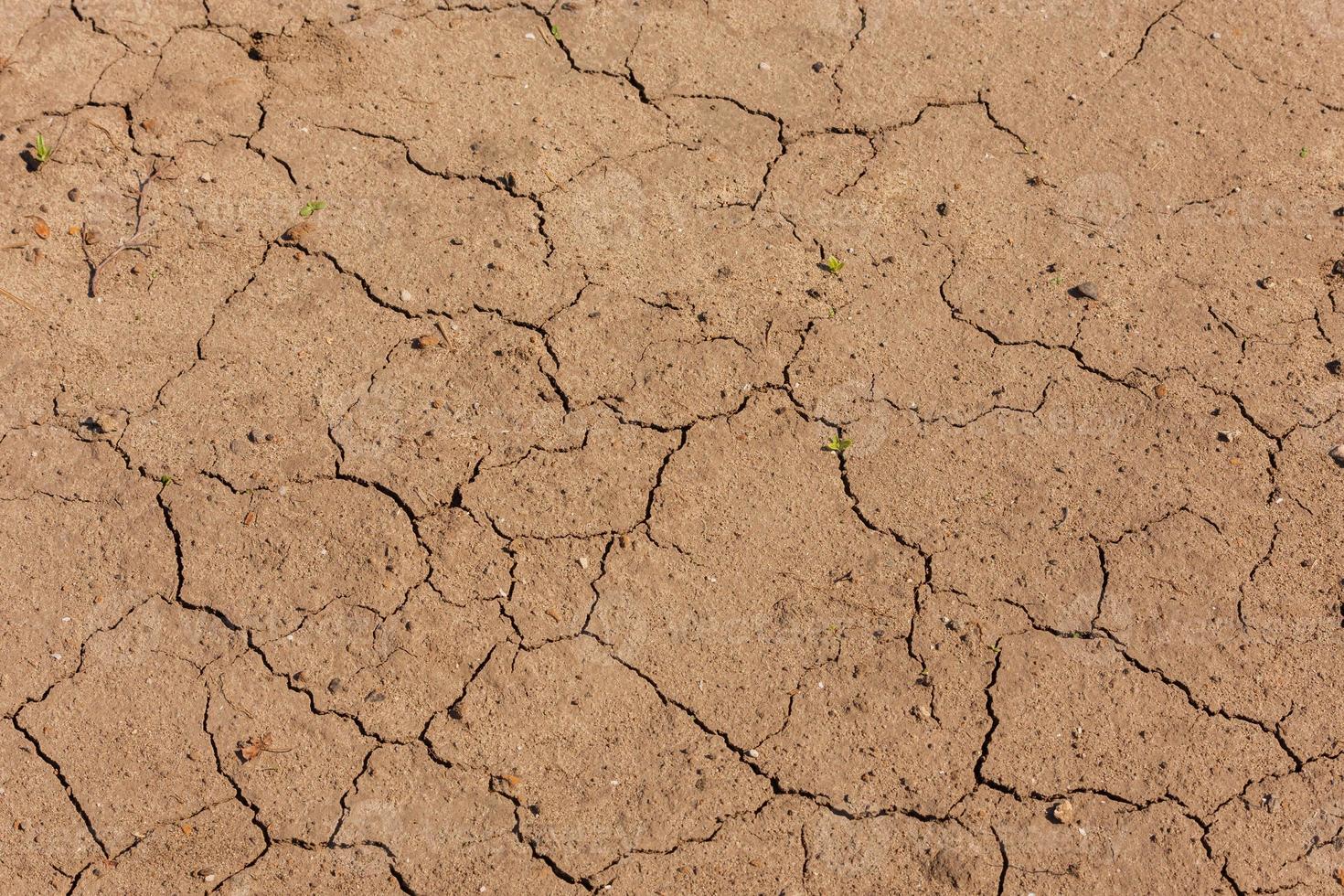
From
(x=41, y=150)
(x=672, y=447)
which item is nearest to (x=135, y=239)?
(x=41, y=150)

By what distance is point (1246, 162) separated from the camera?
162 inches

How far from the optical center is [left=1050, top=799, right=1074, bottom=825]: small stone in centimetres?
315

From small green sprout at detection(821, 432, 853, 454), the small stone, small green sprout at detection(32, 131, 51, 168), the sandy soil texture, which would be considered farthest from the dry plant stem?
the small stone

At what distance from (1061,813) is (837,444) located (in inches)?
52.4

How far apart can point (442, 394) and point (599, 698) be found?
118cm

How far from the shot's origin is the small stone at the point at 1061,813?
3154mm

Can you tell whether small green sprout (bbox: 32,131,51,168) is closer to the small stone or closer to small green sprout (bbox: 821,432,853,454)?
small green sprout (bbox: 821,432,853,454)

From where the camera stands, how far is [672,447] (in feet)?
11.7

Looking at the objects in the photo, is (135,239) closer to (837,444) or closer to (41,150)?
(41,150)

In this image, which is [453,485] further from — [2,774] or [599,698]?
[2,774]

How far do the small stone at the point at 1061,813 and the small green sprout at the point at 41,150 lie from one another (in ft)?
13.7

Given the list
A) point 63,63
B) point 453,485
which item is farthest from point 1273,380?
point 63,63

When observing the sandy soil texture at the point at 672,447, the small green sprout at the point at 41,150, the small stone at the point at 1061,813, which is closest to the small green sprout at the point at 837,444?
the sandy soil texture at the point at 672,447

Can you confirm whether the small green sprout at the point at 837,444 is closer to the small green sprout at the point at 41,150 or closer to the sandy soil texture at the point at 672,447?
the sandy soil texture at the point at 672,447
